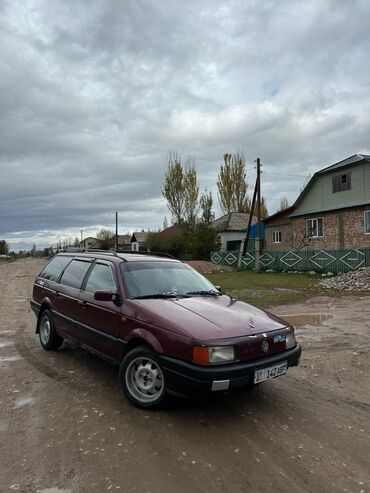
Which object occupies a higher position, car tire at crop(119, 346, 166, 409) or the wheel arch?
the wheel arch

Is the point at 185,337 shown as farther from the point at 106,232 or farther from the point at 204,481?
the point at 106,232

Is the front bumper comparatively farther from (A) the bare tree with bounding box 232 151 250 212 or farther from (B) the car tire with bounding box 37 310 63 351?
(A) the bare tree with bounding box 232 151 250 212

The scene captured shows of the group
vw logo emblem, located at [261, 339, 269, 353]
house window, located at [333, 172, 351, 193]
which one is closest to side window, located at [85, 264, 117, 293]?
vw logo emblem, located at [261, 339, 269, 353]

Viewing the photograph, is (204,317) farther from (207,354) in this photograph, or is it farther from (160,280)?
(160,280)

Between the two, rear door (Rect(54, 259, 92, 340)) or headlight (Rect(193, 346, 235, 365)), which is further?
rear door (Rect(54, 259, 92, 340))

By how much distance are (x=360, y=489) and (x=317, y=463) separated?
387 mm

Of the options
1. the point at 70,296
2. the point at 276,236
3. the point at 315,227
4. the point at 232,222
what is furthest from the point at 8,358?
the point at 232,222

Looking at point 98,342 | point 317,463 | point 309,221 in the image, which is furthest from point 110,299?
point 309,221

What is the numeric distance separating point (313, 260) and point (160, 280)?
21.7 meters

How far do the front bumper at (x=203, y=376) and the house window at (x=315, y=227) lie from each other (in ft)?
91.2

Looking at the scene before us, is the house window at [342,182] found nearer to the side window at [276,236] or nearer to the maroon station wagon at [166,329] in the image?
the side window at [276,236]

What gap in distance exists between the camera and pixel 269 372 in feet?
13.3

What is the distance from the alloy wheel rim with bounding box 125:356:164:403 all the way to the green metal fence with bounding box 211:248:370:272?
20.5 meters

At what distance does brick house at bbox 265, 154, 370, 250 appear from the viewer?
1037 inches
